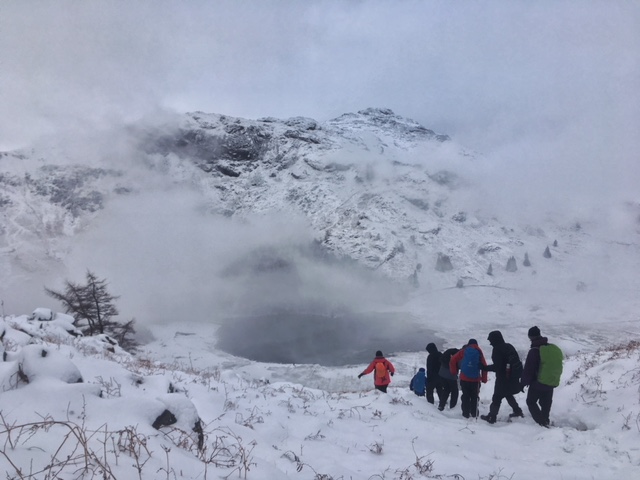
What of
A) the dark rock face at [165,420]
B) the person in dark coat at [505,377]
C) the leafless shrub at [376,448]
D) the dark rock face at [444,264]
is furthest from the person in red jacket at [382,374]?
the dark rock face at [444,264]

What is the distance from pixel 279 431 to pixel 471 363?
5240mm

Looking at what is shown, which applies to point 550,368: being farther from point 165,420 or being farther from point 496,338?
point 165,420

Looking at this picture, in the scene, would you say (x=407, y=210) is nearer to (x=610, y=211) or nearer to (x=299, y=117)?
(x=610, y=211)

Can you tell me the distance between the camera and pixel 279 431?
18.9ft

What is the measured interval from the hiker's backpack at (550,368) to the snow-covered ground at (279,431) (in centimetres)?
80

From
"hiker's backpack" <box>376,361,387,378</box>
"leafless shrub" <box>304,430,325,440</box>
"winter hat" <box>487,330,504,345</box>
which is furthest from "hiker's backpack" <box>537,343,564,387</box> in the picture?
"hiker's backpack" <box>376,361,387,378</box>

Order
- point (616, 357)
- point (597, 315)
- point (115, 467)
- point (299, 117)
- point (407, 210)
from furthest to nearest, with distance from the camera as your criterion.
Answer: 1. point (299, 117)
2. point (407, 210)
3. point (597, 315)
4. point (616, 357)
5. point (115, 467)

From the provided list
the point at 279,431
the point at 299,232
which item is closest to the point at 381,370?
the point at 279,431

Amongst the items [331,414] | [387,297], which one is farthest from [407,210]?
[331,414]

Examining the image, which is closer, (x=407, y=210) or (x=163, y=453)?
(x=163, y=453)

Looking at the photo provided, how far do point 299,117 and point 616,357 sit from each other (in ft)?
610

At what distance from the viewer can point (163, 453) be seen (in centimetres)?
297

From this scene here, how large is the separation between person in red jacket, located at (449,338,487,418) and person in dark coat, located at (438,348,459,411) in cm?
73

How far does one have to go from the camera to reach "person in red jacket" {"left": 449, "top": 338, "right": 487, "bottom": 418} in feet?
28.7
